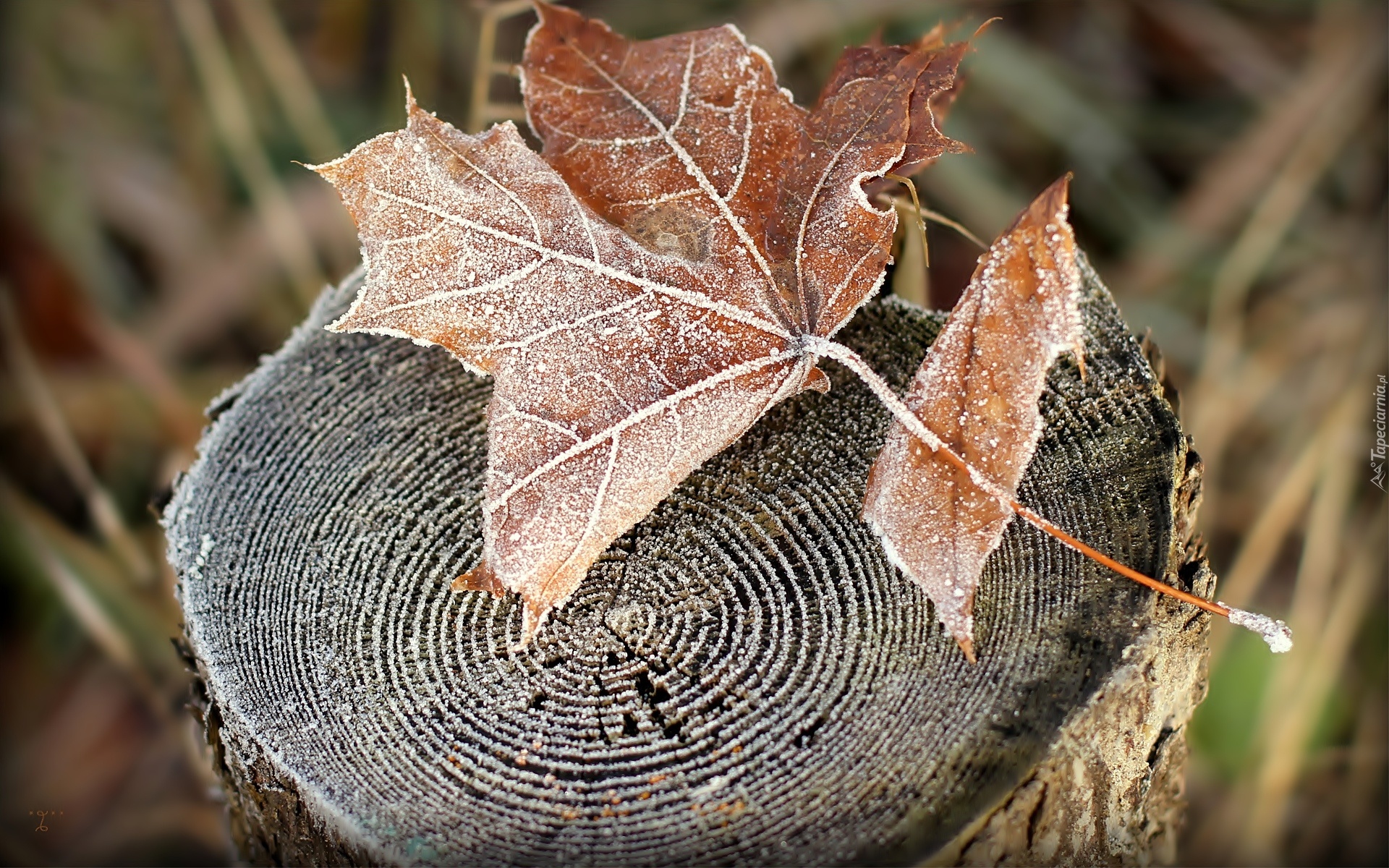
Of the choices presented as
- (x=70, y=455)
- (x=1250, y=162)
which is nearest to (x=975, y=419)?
(x=70, y=455)

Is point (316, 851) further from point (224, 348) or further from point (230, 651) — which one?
point (224, 348)

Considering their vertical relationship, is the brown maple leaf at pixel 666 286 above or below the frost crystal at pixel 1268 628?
above

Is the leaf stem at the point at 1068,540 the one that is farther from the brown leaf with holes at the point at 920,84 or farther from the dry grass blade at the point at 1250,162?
the dry grass blade at the point at 1250,162

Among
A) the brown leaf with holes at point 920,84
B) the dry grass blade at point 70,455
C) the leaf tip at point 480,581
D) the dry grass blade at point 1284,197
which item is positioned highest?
the dry grass blade at point 1284,197

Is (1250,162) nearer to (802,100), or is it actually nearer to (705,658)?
(802,100)

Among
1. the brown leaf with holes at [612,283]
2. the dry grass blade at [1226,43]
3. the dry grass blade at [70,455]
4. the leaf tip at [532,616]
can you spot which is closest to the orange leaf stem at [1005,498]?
the brown leaf with holes at [612,283]

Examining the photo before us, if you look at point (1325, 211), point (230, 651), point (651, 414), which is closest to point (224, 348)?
point (230, 651)

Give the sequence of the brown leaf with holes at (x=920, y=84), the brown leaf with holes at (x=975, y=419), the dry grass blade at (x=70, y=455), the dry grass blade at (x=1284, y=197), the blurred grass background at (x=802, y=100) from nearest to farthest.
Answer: the brown leaf with holes at (x=975, y=419), the brown leaf with holes at (x=920, y=84), the dry grass blade at (x=70, y=455), the blurred grass background at (x=802, y=100), the dry grass blade at (x=1284, y=197)
